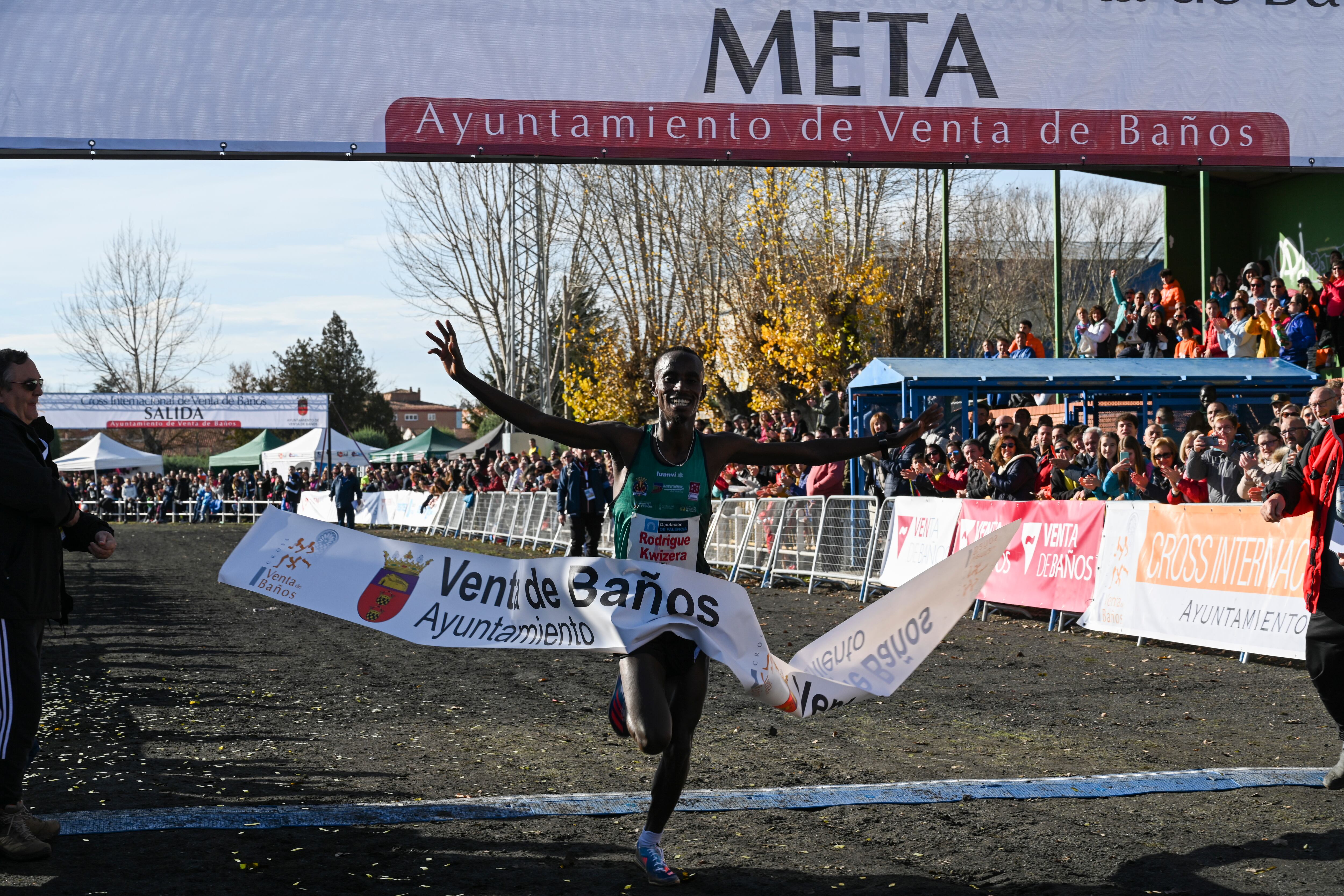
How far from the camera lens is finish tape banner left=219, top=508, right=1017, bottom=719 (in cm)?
561

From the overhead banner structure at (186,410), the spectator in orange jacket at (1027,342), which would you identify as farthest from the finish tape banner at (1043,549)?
the overhead banner structure at (186,410)

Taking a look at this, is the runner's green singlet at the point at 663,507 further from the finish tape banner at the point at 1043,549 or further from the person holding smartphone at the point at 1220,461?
the person holding smartphone at the point at 1220,461

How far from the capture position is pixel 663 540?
5602 millimetres

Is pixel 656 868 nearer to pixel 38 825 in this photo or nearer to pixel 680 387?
pixel 680 387

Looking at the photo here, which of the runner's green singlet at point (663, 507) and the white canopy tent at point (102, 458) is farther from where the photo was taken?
the white canopy tent at point (102, 458)

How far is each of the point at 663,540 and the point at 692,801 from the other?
151cm

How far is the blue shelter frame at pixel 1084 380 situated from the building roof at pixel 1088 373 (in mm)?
17

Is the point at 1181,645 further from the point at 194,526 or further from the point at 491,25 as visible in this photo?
the point at 194,526

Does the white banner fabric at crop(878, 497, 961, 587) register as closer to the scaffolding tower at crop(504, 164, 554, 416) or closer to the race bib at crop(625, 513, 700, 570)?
the race bib at crop(625, 513, 700, 570)

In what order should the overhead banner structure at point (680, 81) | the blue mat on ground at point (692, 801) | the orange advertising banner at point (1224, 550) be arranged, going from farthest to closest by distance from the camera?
the overhead banner structure at point (680, 81), the orange advertising banner at point (1224, 550), the blue mat on ground at point (692, 801)

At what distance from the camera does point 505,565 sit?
6.05 m

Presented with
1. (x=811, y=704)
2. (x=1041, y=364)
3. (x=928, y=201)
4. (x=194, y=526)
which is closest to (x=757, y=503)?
(x=1041, y=364)

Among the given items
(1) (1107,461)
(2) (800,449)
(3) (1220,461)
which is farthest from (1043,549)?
(2) (800,449)

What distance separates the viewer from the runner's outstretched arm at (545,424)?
5.49m
